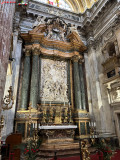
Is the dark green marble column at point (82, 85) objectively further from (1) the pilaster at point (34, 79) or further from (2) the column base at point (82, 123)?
(1) the pilaster at point (34, 79)

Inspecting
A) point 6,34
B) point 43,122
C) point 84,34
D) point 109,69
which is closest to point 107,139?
point 43,122

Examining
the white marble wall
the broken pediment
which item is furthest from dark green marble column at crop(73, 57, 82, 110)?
the broken pediment

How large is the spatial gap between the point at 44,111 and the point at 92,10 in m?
9.12

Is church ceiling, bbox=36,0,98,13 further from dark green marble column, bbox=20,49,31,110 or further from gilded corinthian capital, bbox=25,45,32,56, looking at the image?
dark green marble column, bbox=20,49,31,110

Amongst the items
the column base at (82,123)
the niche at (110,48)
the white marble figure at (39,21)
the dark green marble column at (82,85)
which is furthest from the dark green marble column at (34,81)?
the niche at (110,48)

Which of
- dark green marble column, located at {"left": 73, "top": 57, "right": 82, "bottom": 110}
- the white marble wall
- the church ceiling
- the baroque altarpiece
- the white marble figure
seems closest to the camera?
the baroque altarpiece

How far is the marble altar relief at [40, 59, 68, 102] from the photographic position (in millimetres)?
9039

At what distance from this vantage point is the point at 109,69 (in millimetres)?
8438

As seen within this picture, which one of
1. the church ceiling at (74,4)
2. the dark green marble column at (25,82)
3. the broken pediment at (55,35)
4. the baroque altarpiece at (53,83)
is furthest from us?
the church ceiling at (74,4)

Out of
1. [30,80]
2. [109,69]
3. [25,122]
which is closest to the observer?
[25,122]

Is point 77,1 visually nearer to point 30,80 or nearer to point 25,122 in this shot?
point 30,80

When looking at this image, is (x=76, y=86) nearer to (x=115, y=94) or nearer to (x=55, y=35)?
(x=115, y=94)

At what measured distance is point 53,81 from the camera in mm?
9516

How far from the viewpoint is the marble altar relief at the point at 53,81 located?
904 centimetres
